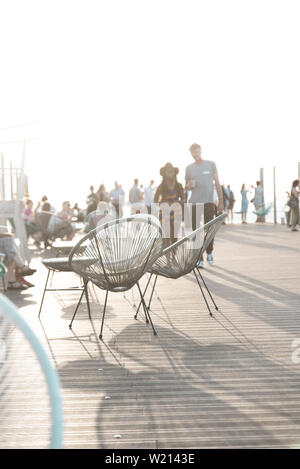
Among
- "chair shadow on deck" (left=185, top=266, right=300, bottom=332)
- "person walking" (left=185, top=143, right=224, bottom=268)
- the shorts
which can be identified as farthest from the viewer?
"person walking" (left=185, top=143, right=224, bottom=268)

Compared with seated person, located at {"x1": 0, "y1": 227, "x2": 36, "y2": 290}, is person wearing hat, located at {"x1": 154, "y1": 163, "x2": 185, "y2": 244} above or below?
above

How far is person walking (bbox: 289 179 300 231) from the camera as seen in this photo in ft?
58.3

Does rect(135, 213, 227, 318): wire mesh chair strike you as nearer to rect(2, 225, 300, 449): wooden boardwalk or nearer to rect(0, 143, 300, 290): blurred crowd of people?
rect(2, 225, 300, 449): wooden boardwalk

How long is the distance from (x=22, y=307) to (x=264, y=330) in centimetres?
233

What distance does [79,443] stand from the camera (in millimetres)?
2527

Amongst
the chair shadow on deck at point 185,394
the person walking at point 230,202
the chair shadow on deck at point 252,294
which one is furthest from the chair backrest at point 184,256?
the person walking at point 230,202

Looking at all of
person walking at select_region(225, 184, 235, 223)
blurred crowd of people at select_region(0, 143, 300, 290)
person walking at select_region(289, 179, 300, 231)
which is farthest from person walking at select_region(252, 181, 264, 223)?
blurred crowd of people at select_region(0, 143, 300, 290)

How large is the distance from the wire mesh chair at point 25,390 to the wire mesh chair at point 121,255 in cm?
303

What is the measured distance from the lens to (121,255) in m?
4.61

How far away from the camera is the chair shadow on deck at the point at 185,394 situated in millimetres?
2576

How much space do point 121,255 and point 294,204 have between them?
45.8ft

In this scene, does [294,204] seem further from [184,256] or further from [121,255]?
[121,255]

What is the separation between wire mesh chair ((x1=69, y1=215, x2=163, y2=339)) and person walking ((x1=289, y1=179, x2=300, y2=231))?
44.5 feet

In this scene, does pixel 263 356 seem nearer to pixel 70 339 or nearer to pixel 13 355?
pixel 70 339
